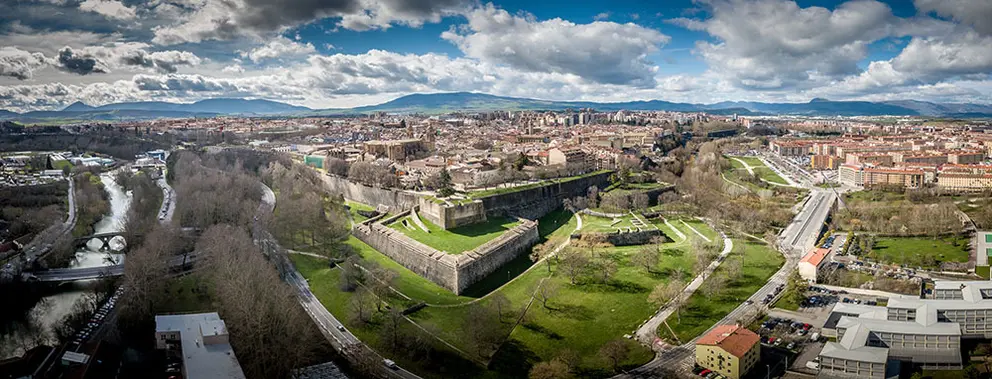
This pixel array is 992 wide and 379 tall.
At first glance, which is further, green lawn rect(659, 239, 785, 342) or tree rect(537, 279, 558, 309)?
tree rect(537, 279, 558, 309)

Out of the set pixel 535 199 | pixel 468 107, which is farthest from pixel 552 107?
pixel 535 199

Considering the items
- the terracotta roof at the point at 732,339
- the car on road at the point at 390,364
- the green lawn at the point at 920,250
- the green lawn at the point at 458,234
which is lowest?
the car on road at the point at 390,364

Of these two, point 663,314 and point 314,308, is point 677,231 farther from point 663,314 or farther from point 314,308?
point 314,308

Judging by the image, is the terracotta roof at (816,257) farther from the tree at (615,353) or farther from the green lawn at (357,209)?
the green lawn at (357,209)

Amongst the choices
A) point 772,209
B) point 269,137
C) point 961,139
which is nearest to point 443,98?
point 269,137

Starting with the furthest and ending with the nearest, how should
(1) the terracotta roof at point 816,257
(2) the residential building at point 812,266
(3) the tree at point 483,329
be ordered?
(1) the terracotta roof at point 816,257 < (2) the residential building at point 812,266 < (3) the tree at point 483,329

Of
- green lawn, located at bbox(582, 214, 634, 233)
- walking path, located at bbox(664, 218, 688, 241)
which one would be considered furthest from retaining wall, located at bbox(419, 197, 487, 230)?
walking path, located at bbox(664, 218, 688, 241)

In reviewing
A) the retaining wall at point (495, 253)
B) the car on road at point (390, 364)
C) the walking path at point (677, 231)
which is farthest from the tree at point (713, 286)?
the car on road at point (390, 364)

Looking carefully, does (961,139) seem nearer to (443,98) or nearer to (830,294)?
(830,294)

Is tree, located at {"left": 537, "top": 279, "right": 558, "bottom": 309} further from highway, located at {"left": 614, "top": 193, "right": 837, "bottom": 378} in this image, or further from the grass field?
highway, located at {"left": 614, "top": 193, "right": 837, "bottom": 378}
